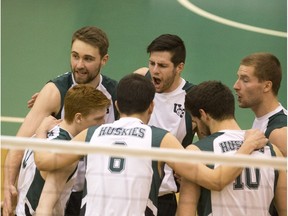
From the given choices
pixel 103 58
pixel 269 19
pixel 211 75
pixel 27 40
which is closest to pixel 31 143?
pixel 103 58

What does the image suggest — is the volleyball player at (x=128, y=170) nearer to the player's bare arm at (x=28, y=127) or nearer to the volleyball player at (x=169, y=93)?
the player's bare arm at (x=28, y=127)

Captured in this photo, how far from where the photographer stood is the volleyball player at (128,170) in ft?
18.6

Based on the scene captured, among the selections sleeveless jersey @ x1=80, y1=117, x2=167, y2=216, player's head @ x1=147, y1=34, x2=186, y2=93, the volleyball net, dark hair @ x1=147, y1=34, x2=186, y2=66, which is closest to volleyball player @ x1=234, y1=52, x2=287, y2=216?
player's head @ x1=147, y1=34, x2=186, y2=93

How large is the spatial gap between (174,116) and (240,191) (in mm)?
1653

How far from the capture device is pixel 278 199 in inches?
236

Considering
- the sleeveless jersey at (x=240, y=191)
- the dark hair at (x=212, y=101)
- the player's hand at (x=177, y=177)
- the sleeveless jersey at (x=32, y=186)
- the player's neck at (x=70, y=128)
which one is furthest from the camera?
the player's hand at (x=177, y=177)

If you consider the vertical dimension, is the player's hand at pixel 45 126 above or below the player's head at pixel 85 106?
below

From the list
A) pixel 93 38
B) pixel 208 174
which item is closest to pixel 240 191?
pixel 208 174

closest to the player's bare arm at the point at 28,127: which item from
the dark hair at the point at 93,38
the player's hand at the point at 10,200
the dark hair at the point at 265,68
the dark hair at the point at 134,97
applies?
the player's hand at the point at 10,200

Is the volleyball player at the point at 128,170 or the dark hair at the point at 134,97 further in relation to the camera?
the dark hair at the point at 134,97

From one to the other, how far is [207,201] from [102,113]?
1015mm

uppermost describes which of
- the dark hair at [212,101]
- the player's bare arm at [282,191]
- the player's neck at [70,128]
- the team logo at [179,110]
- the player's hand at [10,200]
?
the dark hair at [212,101]

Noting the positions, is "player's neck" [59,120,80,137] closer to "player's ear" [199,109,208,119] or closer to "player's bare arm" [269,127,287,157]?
"player's ear" [199,109,208,119]

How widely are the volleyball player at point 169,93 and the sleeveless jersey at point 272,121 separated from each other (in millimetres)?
801
